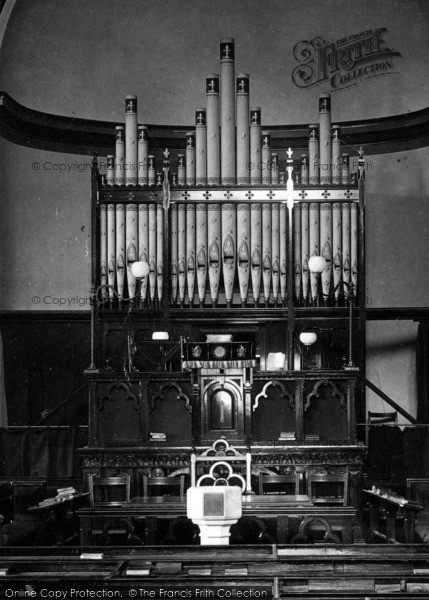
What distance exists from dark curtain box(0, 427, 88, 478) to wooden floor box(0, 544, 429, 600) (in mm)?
5439

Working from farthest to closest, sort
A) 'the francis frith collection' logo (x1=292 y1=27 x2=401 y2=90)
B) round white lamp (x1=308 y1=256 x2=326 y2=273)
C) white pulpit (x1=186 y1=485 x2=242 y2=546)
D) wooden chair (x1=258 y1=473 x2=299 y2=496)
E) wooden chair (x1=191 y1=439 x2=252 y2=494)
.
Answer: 'the francis frith collection' logo (x1=292 y1=27 x2=401 y2=90)
round white lamp (x1=308 y1=256 x2=326 y2=273)
wooden chair (x1=258 y1=473 x2=299 y2=496)
wooden chair (x1=191 y1=439 x2=252 y2=494)
white pulpit (x1=186 y1=485 x2=242 y2=546)

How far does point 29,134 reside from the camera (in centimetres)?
1564

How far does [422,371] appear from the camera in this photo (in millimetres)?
15344

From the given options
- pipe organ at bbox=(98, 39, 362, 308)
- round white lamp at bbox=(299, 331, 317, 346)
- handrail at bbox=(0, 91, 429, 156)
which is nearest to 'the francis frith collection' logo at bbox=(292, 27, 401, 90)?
handrail at bbox=(0, 91, 429, 156)

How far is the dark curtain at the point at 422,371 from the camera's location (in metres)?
15.1

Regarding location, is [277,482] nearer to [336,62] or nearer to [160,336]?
[160,336]

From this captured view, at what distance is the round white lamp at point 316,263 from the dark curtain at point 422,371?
2.95 metres

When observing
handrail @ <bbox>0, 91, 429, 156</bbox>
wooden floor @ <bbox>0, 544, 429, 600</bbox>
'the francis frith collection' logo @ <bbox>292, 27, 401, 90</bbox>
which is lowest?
wooden floor @ <bbox>0, 544, 429, 600</bbox>

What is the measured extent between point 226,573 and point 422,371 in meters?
9.00

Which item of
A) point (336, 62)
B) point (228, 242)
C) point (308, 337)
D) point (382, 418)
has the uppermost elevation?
point (336, 62)

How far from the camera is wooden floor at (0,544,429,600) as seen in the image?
6.19m

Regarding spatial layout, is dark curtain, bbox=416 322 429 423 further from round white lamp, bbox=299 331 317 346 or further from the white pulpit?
the white pulpit

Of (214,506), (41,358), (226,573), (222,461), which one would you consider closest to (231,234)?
(41,358)

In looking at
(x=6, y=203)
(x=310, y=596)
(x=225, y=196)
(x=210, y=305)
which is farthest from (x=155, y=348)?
(x=310, y=596)
